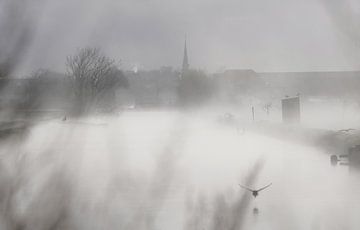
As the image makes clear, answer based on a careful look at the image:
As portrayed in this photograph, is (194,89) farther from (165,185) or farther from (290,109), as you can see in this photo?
(165,185)

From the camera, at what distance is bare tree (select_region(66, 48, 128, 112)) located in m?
35.4

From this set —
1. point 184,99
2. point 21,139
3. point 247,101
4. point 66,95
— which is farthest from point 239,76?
point 21,139

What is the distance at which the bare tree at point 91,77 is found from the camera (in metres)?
35.4

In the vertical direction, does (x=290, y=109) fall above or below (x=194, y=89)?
below

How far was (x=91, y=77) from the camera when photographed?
4084 cm

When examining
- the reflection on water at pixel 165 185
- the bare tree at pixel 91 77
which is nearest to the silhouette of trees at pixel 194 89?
the bare tree at pixel 91 77

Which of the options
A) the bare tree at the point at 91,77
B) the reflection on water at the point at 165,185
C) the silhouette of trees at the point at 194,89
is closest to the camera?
the reflection on water at the point at 165,185

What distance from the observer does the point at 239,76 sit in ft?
316

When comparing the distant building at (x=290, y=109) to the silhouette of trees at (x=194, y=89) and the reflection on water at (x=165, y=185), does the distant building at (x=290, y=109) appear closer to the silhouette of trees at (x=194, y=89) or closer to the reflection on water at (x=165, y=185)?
the reflection on water at (x=165, y=185)

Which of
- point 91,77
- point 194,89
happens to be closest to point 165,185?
point 91,77

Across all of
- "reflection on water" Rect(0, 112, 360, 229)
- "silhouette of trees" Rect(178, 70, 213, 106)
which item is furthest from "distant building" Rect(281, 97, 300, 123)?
"silhouette of trees" Rect(178, 70, 213, 106)

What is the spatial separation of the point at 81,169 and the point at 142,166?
3096 mm

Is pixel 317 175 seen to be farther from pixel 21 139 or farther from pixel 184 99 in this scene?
pixel 184 99

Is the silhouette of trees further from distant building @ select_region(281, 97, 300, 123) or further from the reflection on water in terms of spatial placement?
the reflection on water
